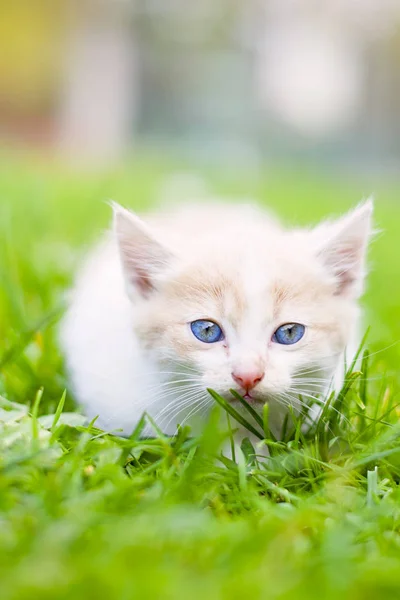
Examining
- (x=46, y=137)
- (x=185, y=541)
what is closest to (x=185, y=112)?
(x=46, y=137)

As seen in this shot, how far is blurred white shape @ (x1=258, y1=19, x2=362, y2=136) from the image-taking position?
1341 centimetres

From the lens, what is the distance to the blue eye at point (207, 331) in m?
1.63

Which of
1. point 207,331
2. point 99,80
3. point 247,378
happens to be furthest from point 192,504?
point 99,80

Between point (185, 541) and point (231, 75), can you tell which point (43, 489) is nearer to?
point (185, 541)

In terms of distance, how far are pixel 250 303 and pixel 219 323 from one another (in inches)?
3.2

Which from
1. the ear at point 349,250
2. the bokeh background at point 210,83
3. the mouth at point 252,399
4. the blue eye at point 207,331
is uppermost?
the bokeh background at point 210,83

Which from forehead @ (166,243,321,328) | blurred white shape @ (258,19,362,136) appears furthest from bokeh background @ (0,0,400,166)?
forehead @ (166,243,321,328)

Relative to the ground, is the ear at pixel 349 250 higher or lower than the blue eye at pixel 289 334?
higher

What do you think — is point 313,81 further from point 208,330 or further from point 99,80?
point 208,330

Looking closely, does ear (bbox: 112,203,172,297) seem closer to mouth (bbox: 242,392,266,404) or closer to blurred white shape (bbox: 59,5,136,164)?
mouth (bbox: 242,392,266,404)

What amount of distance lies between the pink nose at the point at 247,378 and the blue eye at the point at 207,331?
12cm

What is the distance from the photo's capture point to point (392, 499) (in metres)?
1.42

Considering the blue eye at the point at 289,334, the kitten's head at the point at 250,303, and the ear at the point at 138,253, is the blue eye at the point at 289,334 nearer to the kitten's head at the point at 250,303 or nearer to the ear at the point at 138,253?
the kitten's head at the point at 250,303

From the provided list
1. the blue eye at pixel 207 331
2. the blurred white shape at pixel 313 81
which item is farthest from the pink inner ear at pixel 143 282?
the blurred white shape at pixel 313 81
